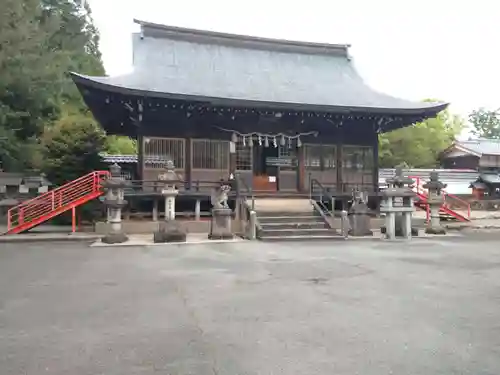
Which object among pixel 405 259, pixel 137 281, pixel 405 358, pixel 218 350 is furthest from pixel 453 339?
pixel 405 259

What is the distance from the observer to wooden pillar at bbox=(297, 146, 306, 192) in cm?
1805

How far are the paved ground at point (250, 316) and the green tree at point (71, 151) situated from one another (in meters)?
8.53

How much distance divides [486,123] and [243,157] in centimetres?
6538

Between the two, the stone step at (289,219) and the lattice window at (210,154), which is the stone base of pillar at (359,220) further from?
the lattice window at (210,154)

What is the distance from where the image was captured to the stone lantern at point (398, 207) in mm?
13664

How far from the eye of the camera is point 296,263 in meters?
8.60

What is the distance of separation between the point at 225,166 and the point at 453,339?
13921 millimetres

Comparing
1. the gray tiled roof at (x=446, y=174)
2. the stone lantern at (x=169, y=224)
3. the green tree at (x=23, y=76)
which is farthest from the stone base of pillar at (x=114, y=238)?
the gray tiled roof at (x=446, y=174)

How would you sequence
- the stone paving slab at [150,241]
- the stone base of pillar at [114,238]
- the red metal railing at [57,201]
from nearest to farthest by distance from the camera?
the stone paving slab at [150,241]
the stone base of pillar at [114,238]
the red metal railing at [57,201]

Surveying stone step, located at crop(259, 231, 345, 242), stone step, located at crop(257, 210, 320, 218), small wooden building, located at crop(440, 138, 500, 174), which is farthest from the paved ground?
small wooden building, located at crop(440, 138, 500, 174)

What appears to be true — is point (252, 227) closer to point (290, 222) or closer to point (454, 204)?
point (290, 222)

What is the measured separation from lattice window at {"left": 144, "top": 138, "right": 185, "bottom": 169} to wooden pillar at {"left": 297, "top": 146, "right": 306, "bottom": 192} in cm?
490

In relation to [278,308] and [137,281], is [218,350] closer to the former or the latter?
[278,308]

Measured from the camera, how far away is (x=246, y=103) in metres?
15.9
